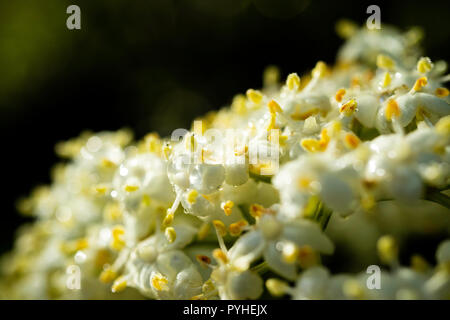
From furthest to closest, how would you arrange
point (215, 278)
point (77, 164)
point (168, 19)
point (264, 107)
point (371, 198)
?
point (168, 19) < point (77, 164) < point (264, 107) < point (215, 278) < point (371, 198)

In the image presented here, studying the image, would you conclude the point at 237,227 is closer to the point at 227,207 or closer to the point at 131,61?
the point at 227,207

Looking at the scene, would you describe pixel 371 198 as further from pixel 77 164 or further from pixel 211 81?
pixel 211 81

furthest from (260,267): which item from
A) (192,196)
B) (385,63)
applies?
(385,63)

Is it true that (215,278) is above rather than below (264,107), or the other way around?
below

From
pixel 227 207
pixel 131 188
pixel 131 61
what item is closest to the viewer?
pixel 227 207

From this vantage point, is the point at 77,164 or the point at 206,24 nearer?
the point at 77,164
